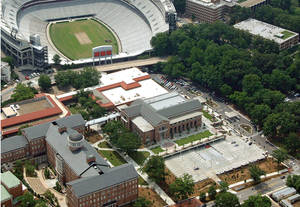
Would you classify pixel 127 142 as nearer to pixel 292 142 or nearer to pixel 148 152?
pixel 148 152

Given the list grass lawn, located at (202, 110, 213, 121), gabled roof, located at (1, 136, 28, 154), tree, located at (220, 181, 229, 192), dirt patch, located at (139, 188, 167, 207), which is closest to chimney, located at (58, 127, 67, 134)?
gabled roof, located at (1, 136, 28, 154)


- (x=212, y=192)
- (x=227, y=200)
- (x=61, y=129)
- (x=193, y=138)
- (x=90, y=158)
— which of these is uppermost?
(x=61, y=129)

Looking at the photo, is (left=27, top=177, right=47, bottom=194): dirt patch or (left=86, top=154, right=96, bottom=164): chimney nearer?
(left=86, top=154, right=96, bottom=164): chimney

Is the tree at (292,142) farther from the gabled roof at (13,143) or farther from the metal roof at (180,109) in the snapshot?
the gabled roof at (13,143)

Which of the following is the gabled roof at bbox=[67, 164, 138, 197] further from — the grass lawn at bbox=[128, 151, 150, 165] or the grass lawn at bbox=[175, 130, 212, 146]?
the grass lawn at bbox=[175, 130, 212, 146]

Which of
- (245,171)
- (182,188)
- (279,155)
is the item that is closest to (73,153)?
(182,188)
